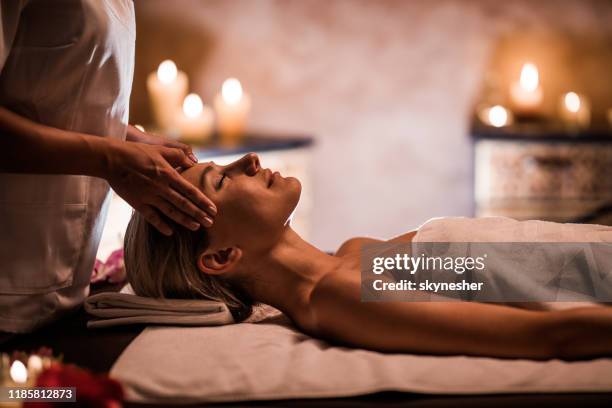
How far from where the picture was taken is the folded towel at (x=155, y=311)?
156cm

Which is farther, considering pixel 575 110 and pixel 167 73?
pixel 575 110

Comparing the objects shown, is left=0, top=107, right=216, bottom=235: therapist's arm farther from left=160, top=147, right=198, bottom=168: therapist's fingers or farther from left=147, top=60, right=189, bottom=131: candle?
left=147, top=60, right=189, bottom=131: candle

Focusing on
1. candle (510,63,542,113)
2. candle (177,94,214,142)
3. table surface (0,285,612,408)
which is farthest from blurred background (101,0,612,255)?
table surface (0,285,612,408)

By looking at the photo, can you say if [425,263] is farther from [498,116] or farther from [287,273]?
[498,116]

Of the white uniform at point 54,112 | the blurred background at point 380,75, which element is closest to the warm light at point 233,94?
the blurred background at point 380,75

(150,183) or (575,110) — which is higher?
(575,110)

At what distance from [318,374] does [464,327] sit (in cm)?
30

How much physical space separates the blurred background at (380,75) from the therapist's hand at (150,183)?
2.49 m

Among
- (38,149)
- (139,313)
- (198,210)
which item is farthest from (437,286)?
(38,149)

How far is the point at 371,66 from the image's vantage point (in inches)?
156

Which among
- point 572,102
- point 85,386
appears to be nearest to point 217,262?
point 85,386

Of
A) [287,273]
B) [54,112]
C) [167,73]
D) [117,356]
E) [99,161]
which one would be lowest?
[117,356]

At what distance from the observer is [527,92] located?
371 centimetres

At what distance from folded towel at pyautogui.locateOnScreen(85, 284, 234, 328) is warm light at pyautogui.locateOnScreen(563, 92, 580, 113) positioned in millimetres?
2743
